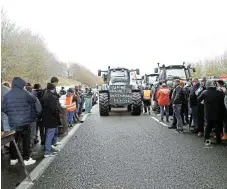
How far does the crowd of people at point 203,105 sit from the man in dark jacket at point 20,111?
15.8 ft

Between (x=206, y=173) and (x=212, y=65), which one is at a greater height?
(x=212, y=65)

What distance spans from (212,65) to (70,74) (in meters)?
64.3

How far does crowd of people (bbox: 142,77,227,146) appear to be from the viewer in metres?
9.83

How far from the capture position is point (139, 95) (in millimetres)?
19891

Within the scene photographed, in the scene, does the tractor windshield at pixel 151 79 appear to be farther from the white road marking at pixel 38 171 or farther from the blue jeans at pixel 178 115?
the white road marking at pixel 38 171

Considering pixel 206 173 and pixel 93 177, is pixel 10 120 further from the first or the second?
pixel 206 173

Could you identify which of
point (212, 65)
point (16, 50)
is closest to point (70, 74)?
point (212, 65)

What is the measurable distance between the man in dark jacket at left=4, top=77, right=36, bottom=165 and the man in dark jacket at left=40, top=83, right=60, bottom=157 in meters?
0.76

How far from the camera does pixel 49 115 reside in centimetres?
856

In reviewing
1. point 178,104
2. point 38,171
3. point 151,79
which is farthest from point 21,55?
point 38,171

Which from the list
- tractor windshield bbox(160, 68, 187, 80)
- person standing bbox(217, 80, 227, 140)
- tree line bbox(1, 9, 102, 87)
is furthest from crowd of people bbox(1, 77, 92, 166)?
tree line bbox(1, 9, 102, 87)

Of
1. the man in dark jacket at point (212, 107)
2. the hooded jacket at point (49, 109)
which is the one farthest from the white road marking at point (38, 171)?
the man in dark jacket at point (212, 107)

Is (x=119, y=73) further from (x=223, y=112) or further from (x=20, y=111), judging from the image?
(x=20, y=111)

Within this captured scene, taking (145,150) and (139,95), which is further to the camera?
(139,95)
